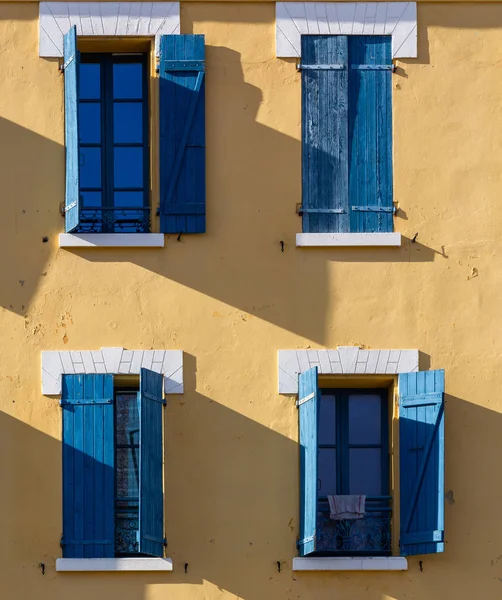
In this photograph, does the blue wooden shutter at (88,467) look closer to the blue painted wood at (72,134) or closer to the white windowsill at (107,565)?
the white windowsill at (107,565)

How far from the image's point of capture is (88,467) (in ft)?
52.1

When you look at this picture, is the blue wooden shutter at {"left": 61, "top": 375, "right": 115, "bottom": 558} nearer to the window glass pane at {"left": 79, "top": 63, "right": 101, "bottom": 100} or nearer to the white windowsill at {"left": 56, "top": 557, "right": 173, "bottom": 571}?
the white windowsill at {"left": 56, "top": 557, "right": 173, "bottom": 571}

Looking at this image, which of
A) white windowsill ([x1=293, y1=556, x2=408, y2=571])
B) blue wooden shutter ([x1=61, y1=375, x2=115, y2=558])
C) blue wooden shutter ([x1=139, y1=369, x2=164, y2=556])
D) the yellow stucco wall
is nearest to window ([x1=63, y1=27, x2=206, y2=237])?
the yellow stucco wall

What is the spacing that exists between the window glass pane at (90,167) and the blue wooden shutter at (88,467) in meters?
1.86

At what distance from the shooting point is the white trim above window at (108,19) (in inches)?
656

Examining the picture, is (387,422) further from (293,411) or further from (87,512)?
(87,512)

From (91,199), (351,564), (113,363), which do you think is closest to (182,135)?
(91,199)

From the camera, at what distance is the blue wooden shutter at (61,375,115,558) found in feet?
51.9

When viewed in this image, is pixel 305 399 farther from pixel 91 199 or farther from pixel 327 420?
pixel 91 199

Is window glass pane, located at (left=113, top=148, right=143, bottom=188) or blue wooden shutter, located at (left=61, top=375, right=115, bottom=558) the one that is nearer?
blue wooden shutter, located at (left=61, top=375, right=115, bottom=558)

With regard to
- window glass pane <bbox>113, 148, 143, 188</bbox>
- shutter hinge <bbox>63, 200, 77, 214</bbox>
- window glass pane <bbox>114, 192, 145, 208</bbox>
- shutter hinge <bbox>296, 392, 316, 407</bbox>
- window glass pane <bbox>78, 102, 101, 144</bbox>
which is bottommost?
shutter hinge <bbox>296, 392, 316, 407</bbox>

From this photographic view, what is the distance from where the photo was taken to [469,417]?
1625cm

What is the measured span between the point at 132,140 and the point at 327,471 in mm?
3411

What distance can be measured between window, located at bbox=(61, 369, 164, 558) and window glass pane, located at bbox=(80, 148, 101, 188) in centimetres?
186
